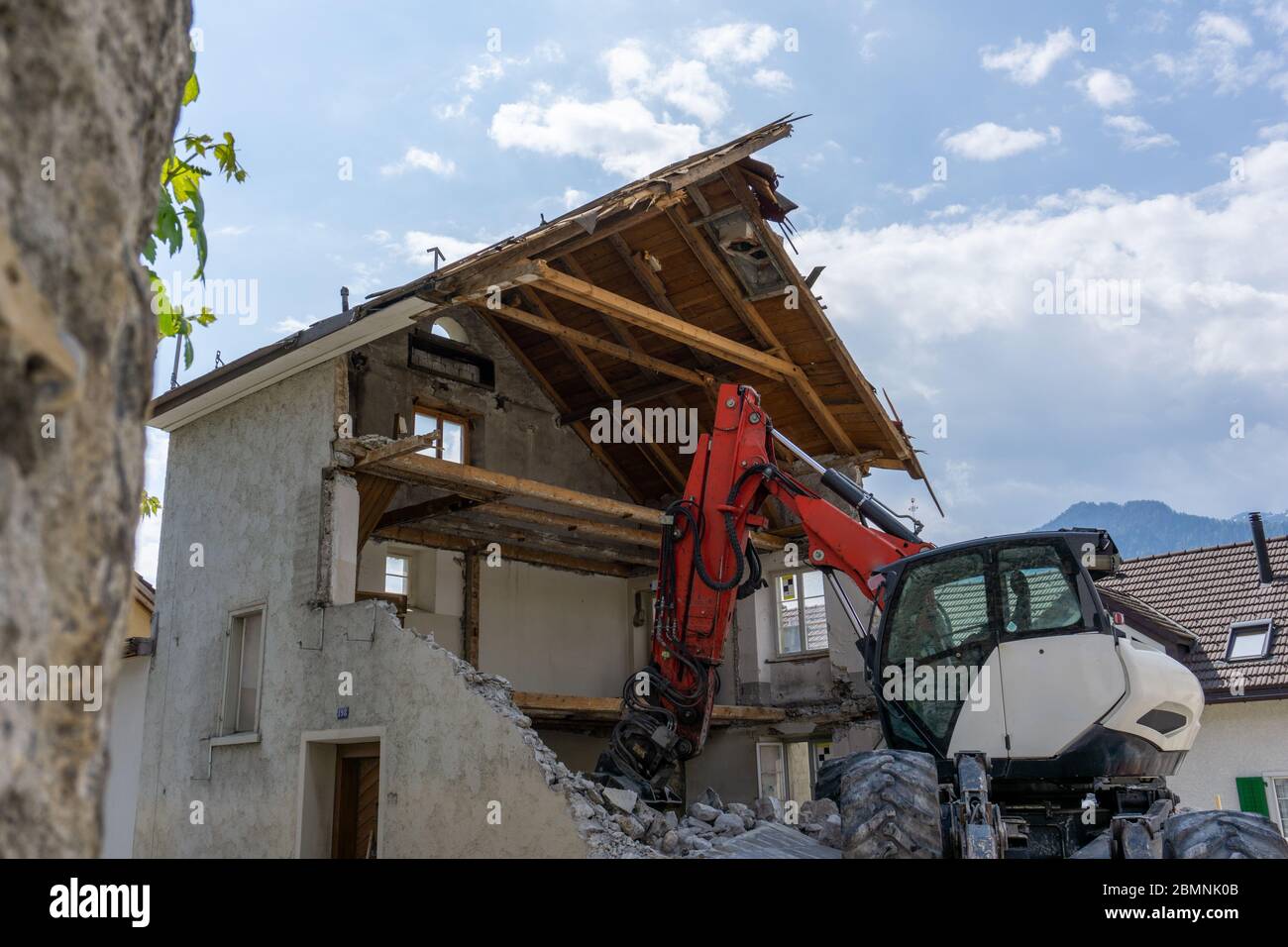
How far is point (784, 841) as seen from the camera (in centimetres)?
1050

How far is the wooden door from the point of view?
1294cm

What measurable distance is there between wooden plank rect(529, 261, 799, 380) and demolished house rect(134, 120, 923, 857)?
45mm

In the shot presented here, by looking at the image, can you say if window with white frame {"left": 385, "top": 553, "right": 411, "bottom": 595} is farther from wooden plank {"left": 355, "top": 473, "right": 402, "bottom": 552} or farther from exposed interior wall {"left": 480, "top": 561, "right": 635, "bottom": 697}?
wooden plank {"left": 355, "top": 473, "right": 402, "bottom": 552}

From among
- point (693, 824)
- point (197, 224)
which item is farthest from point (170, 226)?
point (693, 824)

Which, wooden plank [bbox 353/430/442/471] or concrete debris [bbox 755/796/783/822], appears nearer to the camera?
concrete debris [bbox 755/796/783/822]

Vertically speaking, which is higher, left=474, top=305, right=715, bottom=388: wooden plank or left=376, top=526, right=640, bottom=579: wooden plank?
left=474, top=305, right=715, bottom=388: wooden plank

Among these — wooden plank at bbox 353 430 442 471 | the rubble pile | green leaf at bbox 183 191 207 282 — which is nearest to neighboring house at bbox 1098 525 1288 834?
the rubble pile

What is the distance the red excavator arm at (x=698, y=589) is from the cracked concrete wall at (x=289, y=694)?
0.86m

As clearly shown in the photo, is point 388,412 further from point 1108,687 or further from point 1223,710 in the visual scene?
point 1223,710

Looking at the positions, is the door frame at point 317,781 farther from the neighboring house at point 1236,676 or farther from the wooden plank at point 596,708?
the neighboring house at point 1236,676
